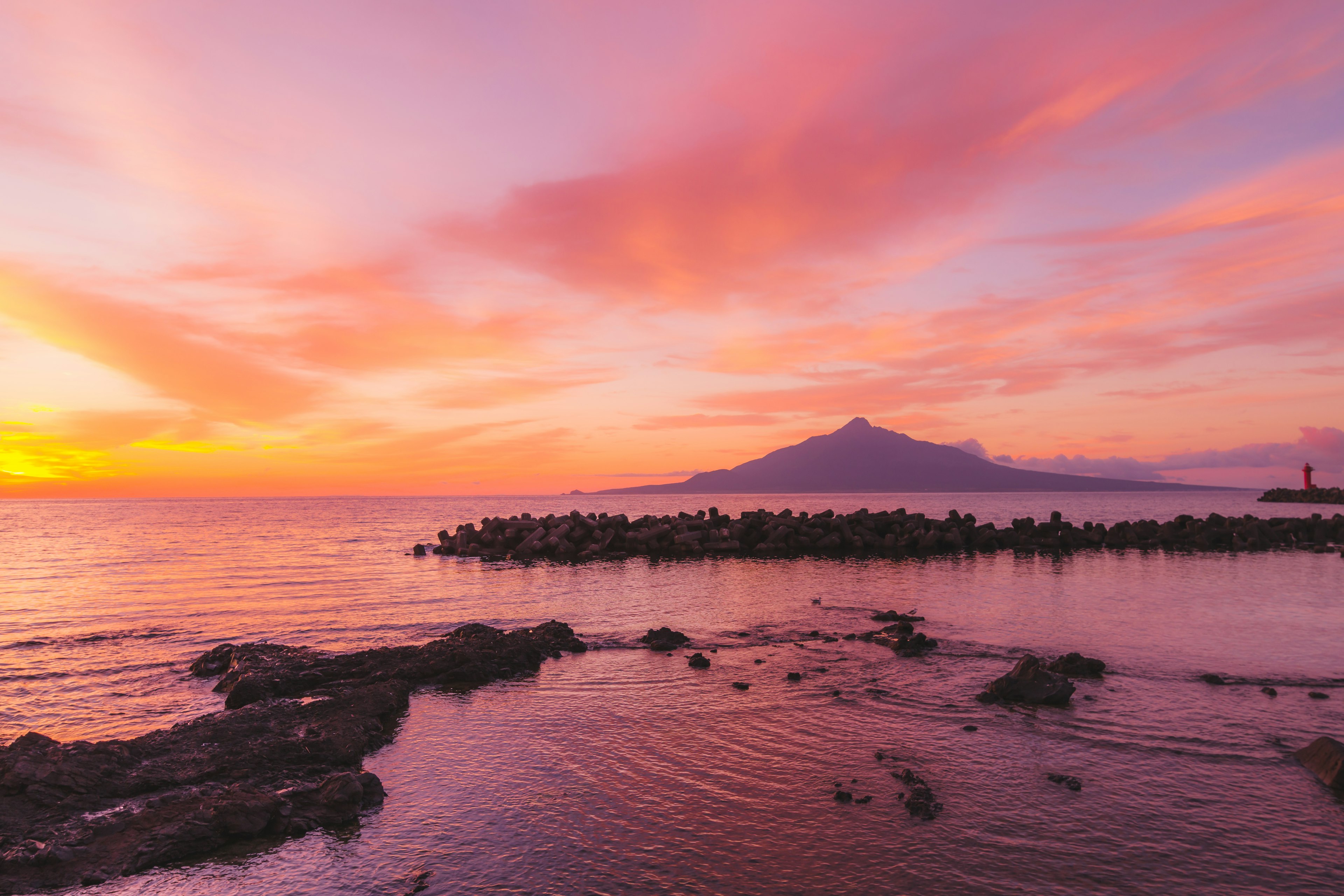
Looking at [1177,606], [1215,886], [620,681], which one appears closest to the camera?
[1215,886]

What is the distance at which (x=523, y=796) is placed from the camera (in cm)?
751

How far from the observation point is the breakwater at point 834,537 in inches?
1470

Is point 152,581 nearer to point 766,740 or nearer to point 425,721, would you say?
point 425,721

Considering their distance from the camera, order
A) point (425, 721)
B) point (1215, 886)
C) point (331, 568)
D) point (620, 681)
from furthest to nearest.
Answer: point (331, 568), point (620, 681), point (425, 721), point (1215, 886)

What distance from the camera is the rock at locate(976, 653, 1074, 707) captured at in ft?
35.0

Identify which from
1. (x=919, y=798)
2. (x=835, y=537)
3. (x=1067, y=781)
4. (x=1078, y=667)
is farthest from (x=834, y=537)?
(x=919, y=798)

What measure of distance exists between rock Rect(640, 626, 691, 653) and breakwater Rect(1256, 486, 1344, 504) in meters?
131

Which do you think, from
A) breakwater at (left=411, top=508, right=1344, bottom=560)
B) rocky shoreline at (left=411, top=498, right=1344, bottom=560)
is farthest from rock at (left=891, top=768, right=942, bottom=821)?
breakwater at (left=411, top=508, right=1344, bottom=560)

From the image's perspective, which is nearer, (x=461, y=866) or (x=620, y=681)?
(x=461, y=866)

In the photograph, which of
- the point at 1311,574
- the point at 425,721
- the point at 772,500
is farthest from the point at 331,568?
the point at 772,500

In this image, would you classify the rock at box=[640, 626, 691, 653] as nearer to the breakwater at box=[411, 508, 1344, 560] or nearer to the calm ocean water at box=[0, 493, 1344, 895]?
the calm ocean water at box=[0, 493, 1344, 895]

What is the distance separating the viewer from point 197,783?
783 centimetres

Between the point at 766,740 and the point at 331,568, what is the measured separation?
3027 centimetres

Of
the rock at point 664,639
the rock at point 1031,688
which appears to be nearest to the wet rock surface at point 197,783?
the rock at point 664,639
